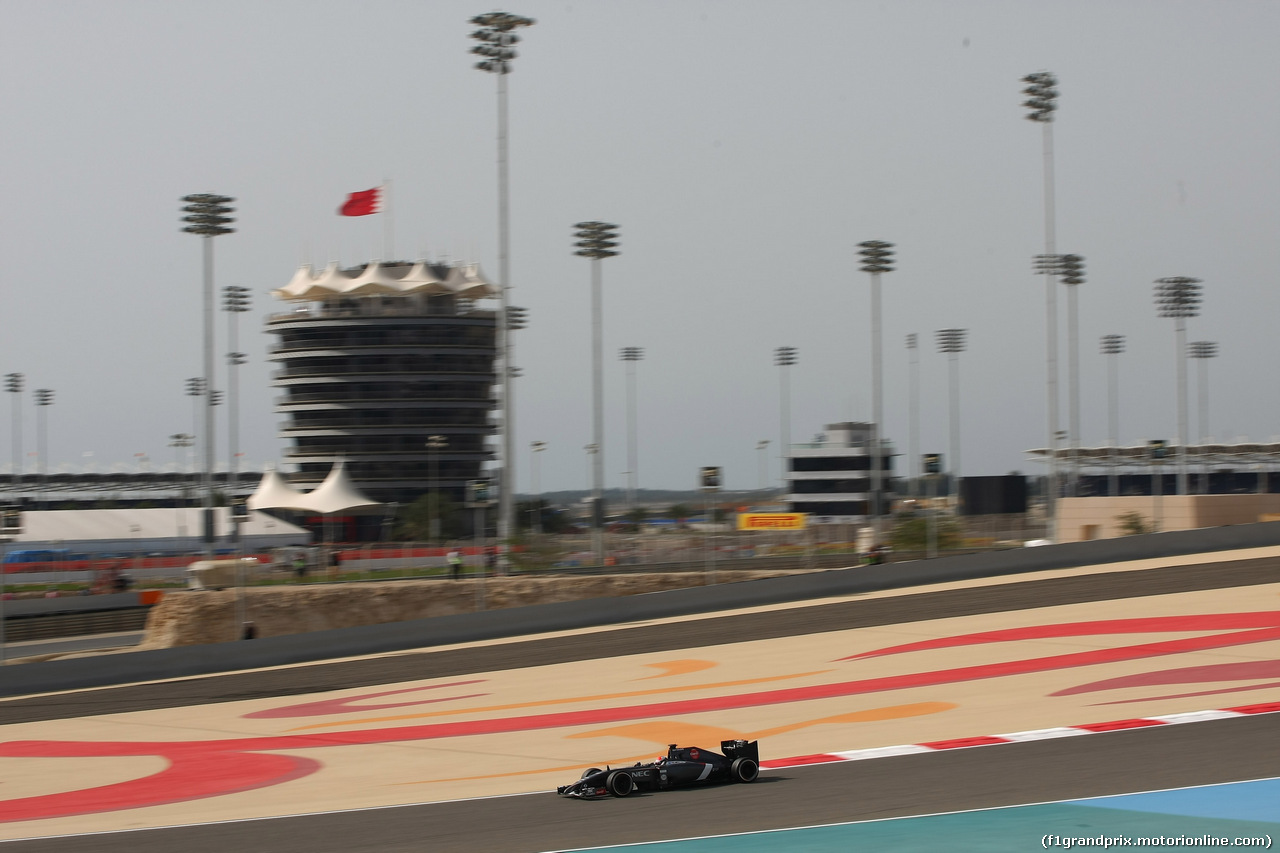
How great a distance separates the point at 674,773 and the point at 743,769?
2.26 feet

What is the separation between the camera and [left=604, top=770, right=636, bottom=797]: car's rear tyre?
9.95 meters

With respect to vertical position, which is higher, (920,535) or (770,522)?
(770,522)

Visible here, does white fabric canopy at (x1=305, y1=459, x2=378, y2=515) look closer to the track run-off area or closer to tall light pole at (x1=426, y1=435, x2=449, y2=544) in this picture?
tall light pole at (x1=426, y1=435, x2=449, y2=544)

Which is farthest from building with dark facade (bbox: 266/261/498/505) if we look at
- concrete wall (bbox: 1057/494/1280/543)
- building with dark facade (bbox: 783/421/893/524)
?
concrete wall (bbox: 1057/494/1280/543)

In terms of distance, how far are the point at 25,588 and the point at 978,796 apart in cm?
4745

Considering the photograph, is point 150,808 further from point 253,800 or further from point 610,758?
point 610,758

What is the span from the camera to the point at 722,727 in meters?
15.4

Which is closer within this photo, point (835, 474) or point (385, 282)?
point (385, 282)

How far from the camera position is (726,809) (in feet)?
31.5

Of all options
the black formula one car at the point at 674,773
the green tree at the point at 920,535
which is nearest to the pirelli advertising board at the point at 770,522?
the green tree at the point at 920,535

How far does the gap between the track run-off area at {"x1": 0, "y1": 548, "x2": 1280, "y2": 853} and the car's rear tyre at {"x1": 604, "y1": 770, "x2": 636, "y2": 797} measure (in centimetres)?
14

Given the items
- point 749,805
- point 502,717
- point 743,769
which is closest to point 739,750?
point 743,769

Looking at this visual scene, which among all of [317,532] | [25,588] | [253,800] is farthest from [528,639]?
[317,532]

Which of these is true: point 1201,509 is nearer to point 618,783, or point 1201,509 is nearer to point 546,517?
point 618,783
